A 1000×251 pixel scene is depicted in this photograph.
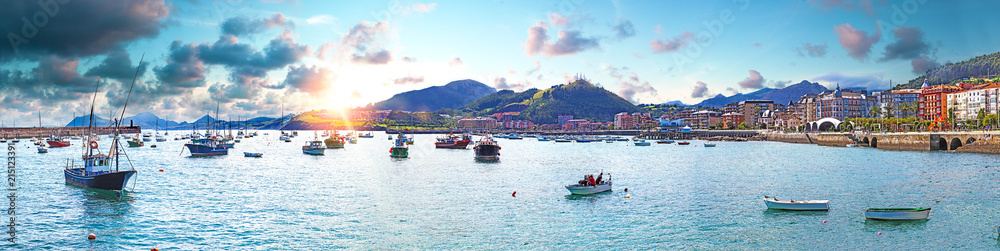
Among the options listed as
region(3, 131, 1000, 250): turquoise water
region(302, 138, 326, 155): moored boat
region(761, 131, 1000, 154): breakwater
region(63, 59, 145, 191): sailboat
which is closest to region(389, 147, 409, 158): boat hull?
region(302, 138, 326, 155): moored boat

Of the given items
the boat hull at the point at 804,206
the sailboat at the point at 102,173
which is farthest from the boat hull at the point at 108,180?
the boat hull at the point at 804,206

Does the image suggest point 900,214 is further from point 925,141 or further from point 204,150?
point 204,150

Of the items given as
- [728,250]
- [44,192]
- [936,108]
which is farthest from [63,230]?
[936,108]

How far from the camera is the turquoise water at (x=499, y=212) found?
25.2m

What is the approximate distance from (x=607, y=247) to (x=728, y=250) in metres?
4.96

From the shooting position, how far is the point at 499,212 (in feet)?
107

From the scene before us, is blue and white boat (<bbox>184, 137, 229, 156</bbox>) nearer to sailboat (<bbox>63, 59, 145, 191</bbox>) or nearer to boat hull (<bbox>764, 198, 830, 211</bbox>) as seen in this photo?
sailboat (<bbox>63, 59, 145, 191</bbox>)

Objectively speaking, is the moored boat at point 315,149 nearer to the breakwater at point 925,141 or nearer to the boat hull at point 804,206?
the boat hull at point 804,206

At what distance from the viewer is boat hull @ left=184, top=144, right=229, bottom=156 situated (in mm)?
83375

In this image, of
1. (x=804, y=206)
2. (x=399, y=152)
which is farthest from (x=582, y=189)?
(x=399, y=152)

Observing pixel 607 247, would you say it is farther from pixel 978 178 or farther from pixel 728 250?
pixel 978 178

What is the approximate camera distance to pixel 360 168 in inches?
2557

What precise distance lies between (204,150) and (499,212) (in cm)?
6844

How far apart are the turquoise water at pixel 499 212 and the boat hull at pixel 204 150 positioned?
2821 centimetres
